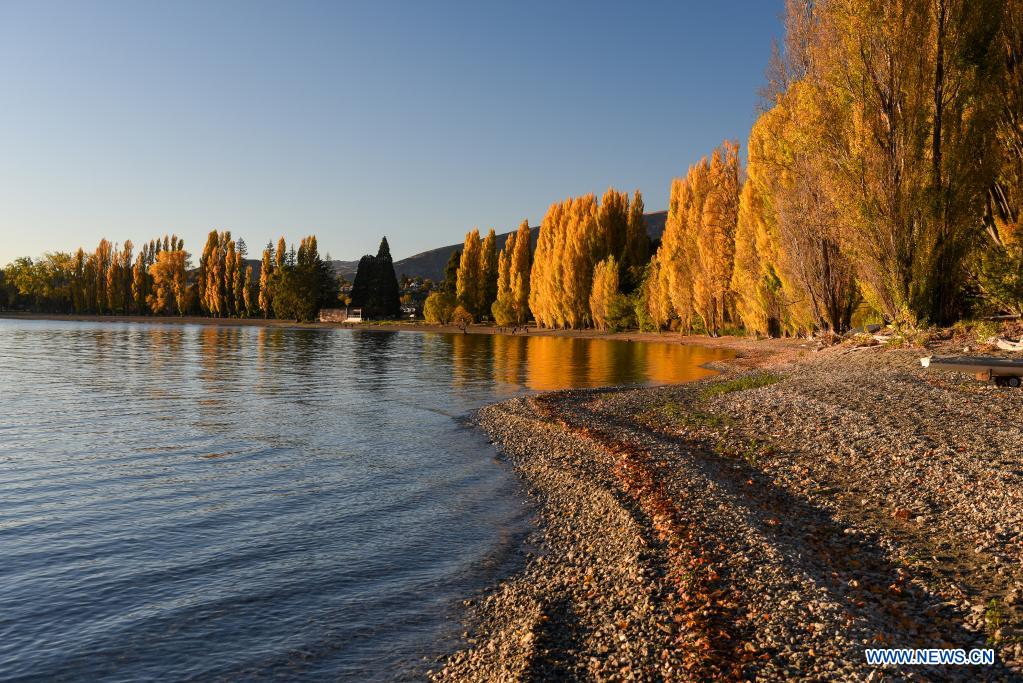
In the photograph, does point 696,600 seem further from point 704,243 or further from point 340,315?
point 340,315

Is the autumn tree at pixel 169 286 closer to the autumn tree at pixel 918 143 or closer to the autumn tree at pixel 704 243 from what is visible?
the autumn tree at pixel 704 243

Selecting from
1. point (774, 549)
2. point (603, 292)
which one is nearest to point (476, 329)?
point (603, 292)

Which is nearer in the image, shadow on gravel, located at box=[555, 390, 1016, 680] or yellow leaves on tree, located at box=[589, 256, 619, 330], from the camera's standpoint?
shadow on gravel, located at box=[555, 390, 1016, 680]

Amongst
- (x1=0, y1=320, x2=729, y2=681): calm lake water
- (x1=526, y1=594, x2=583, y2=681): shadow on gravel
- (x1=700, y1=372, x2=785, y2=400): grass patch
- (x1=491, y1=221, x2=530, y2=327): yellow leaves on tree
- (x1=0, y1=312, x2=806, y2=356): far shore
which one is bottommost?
(x1=0, y1=320, x2=729, y2=681): calm lake water

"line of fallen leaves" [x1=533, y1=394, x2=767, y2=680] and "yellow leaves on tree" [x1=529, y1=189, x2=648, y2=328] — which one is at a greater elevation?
"yellow leaves on tree" [x1=529, y1=189, x2=648, y2=328]

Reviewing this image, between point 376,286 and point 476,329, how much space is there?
3654 cm

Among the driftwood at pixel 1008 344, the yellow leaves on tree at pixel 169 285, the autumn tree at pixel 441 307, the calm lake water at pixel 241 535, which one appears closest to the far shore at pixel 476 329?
the autumn tree at pixel 441 307

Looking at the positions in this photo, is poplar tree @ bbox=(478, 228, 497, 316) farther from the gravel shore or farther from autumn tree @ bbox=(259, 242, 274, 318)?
the gravel shore

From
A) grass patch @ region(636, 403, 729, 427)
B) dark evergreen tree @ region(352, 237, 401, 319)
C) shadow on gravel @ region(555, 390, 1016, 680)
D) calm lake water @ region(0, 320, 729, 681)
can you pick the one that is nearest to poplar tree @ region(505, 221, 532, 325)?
dark evergreen tree @ region(352, 237, 401, 319)

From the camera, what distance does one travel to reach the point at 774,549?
9.23 metres

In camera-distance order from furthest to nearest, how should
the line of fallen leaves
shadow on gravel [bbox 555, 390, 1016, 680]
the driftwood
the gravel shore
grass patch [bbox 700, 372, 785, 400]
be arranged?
grass patch [bbox 700, 372, 785, 400] → the driftwood → the gravel shore → shadow on gravel [bbox 555, 390, 1016, 680] → the line of fallen leaves

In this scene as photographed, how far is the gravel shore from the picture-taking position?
6801mm

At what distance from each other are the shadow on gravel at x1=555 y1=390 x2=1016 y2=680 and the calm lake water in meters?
4.39

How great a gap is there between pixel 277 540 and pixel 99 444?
455 inches
